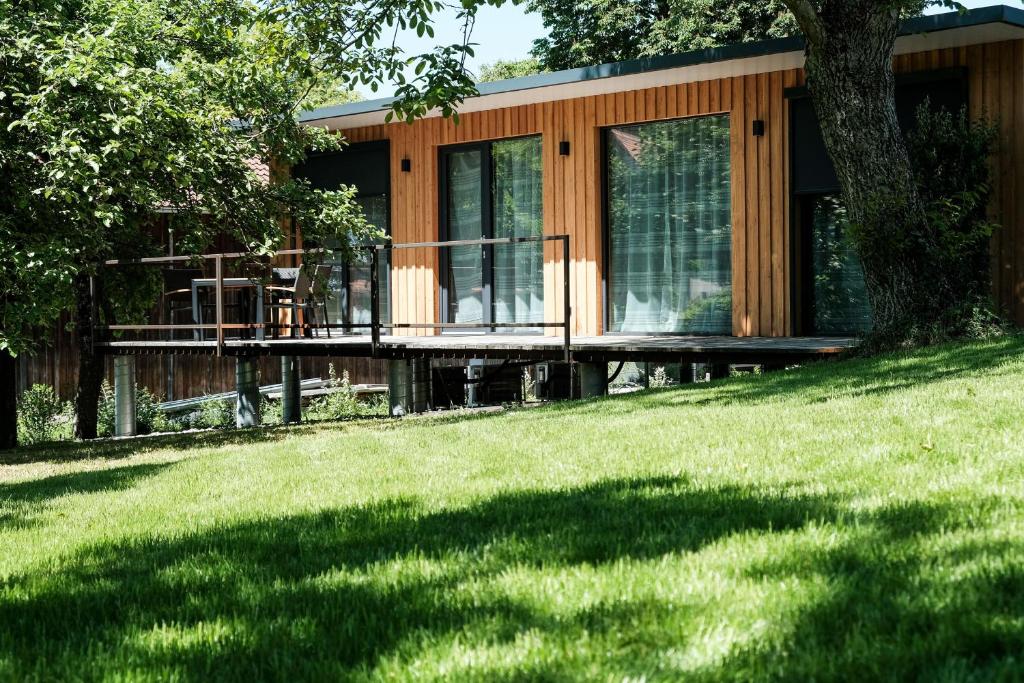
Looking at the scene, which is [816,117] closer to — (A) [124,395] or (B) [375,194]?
(B) [375,194]

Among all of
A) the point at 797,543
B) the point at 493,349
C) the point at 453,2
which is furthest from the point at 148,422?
the point at 797,543

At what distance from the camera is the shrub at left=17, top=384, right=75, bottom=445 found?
14.5 m

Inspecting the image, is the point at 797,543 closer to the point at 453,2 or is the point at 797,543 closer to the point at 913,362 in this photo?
the point at 913,362

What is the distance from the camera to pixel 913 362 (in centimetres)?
831

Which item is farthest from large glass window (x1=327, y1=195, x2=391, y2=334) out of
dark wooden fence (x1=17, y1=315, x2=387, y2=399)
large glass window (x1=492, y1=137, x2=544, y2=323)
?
dark wooden fence (x1=17, y1=315, x2=387, y2=399)

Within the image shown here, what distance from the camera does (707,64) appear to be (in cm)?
1138

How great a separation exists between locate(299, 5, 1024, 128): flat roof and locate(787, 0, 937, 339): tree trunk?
0.74 meters

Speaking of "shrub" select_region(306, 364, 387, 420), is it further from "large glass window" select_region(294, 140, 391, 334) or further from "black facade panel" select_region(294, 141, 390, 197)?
"black facade panel" select_region(294, 141, 390, 197)

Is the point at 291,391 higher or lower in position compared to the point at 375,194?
lower

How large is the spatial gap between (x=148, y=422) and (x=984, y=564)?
1362cm

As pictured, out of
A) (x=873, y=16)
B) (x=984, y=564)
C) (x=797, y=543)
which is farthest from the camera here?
(x=873, y=16)

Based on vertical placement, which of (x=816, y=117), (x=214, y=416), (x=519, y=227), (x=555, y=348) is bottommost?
(x=214, y=416)

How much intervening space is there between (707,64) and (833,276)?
2.60 meters

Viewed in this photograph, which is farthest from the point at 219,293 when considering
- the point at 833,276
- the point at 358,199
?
the point at 833,276
